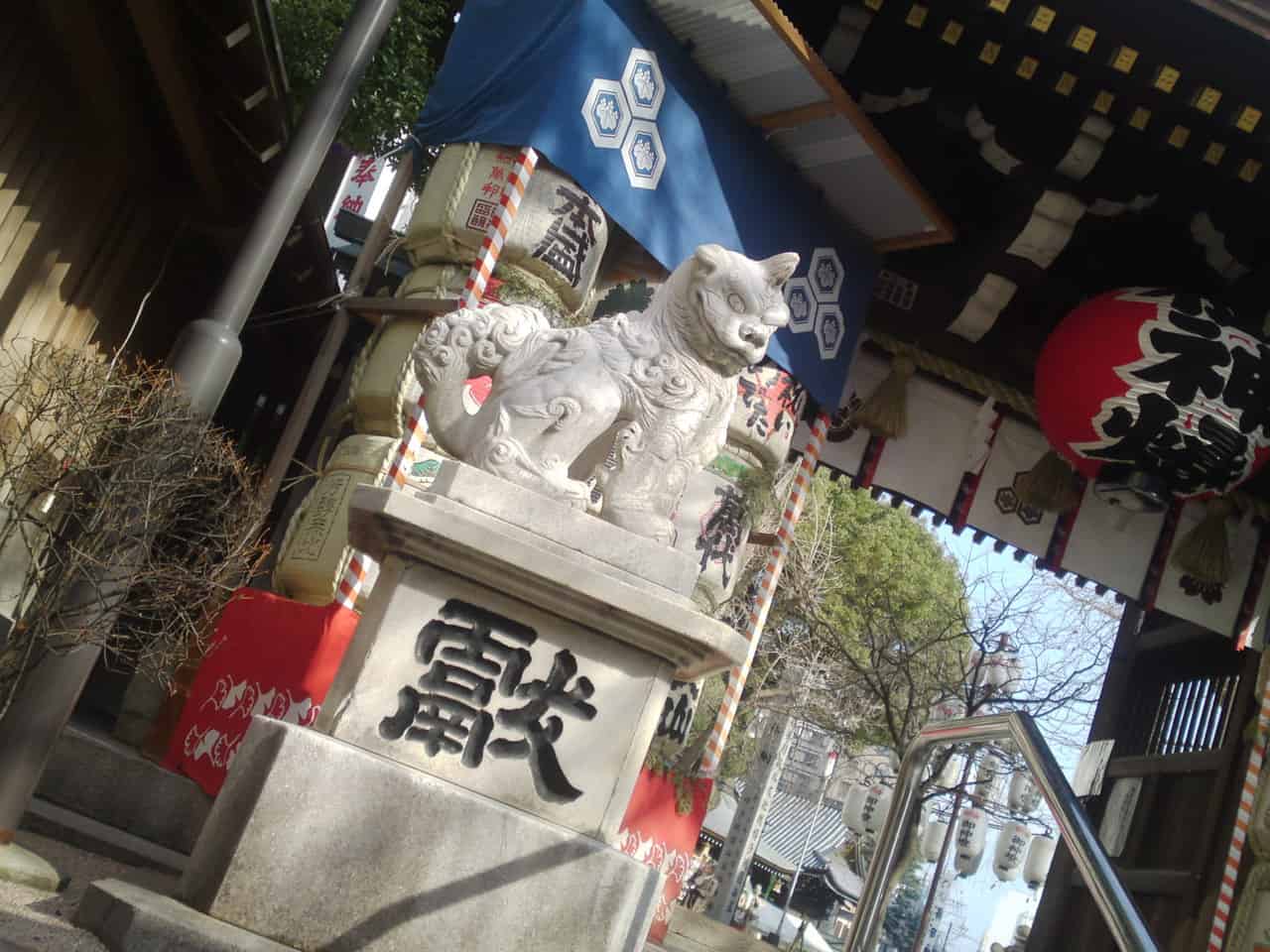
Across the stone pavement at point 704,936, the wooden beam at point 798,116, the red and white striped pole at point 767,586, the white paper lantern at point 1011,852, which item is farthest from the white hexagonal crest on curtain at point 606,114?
the white paper lantern at point 1011,852

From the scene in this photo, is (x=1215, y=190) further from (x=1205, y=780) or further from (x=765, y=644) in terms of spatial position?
(x=765, y=644)

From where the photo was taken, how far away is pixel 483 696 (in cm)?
386

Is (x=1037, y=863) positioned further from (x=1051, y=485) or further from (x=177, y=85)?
(x=177, y=85)

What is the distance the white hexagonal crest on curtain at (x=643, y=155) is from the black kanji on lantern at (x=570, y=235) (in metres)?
0.43

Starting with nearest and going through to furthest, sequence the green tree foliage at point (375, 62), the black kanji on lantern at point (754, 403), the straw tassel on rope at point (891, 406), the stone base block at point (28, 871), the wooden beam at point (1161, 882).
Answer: the stone base block at point (28, 871)
the black kanji on lantern at point (754, 403)
the wooden beam at point (1161, 882)
the straw tassel on rope at point (891, 406)
the green tree foliage at point (375, 62)

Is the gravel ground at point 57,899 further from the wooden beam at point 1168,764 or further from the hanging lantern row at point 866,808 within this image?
the hanging lantern row at point 866,808

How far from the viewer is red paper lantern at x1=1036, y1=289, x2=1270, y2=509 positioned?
779 cm

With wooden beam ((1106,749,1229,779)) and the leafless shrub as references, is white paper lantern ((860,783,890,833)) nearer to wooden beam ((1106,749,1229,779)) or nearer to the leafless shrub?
wooden beam ((1106,749,1229,779))

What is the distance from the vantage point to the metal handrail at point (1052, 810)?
2.73 metres

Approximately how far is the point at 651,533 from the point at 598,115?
4.02 meters

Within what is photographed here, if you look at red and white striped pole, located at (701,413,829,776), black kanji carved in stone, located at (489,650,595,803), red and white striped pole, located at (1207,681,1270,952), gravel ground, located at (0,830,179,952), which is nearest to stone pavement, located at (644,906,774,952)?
red and white striped pole, located at (701,413,829,776)

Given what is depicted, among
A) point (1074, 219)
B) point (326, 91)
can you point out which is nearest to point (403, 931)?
point (326, 91)

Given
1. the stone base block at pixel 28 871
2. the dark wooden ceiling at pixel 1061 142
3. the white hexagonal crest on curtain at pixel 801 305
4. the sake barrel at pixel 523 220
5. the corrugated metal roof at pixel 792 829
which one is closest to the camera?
the stone base block at pixel 28 871

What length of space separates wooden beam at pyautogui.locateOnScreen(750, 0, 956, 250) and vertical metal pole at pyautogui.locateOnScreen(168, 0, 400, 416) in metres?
2.53
